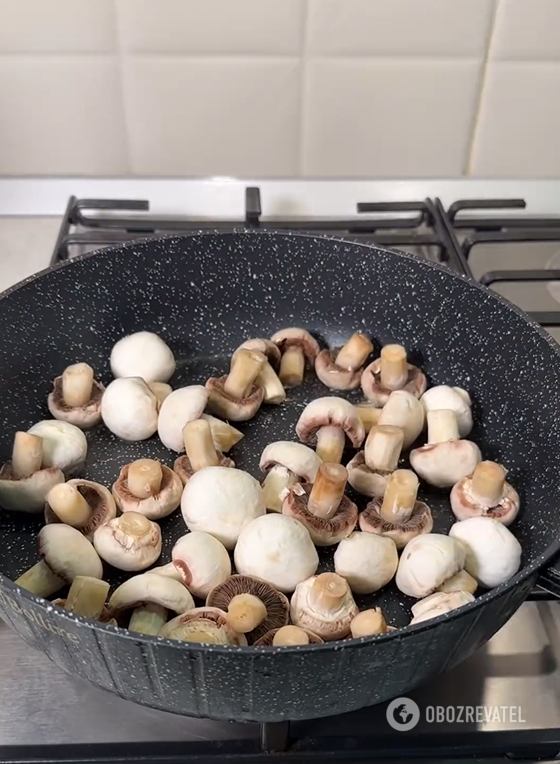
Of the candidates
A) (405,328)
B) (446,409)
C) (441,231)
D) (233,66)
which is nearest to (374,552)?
(446,409)

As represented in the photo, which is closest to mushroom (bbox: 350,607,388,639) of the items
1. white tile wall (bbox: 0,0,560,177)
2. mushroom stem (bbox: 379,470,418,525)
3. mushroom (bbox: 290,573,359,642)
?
mushroom (bbox: 290,573,359,642)

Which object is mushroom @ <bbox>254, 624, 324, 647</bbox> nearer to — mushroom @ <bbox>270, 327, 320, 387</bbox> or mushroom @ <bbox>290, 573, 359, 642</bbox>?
mushroom @ <bbox>290, 573, 359, 642</bbox>

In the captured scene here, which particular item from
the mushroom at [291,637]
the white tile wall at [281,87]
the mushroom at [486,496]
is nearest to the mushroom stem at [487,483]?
the mushroom at [486,496]

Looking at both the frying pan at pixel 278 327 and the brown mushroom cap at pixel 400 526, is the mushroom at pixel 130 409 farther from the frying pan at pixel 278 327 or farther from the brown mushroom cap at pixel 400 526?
the brown mushroom cap at pixel 400 526

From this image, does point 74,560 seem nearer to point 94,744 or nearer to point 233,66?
point 94,744

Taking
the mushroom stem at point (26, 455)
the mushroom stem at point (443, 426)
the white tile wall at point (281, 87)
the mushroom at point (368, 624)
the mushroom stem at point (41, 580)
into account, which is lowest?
the mushroom at point (368, 624)

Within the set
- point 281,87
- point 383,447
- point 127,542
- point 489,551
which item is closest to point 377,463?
point 383,447
